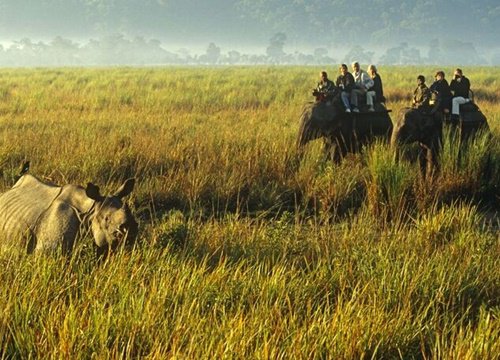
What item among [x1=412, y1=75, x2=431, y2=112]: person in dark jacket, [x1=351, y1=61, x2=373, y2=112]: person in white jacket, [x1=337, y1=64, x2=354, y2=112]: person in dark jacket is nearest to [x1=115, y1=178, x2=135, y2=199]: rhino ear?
[x1=412, y1=75, x2=431, y2=112]: person in dark jacket

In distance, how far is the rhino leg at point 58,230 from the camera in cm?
395

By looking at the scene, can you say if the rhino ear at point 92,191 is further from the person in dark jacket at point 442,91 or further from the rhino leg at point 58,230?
the person in dark jacket at point 442,91

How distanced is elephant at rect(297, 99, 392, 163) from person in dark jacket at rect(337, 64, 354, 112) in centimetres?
18

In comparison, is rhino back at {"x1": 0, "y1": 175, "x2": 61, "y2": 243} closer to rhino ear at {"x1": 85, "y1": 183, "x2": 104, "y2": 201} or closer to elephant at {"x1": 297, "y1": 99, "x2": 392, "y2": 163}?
rhino ear at {"x1": 85, "y1": 183, "x2": 104, "y2": 201}

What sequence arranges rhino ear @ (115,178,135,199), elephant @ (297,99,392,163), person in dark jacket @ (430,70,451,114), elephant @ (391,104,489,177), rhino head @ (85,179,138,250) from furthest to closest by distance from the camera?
1. elephant @ (297,99,392,163)
2. person in dark jacket @ (430,70,451,114)
3. elephant @ (391,104,489,177)
4. rhino ear @ (115,178,135,199)
5. rhino head @ (85,179,138,250)

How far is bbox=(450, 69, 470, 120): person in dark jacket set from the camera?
862cm

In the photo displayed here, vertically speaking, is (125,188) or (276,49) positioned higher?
(276,49)

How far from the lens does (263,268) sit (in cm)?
419

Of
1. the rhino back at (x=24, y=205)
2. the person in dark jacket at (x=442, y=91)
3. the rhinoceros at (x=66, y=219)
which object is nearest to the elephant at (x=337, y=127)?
the person in dark jacket at (x=442, y=91)

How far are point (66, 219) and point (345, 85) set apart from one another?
6410 millimetres

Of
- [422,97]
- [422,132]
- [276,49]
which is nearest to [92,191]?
[422,132]

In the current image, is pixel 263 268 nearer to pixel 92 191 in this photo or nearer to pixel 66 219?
pixel 92 191

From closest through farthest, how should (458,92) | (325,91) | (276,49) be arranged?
(458,92) → (325,91) → (276,49)

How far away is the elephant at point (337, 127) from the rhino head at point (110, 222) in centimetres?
479
